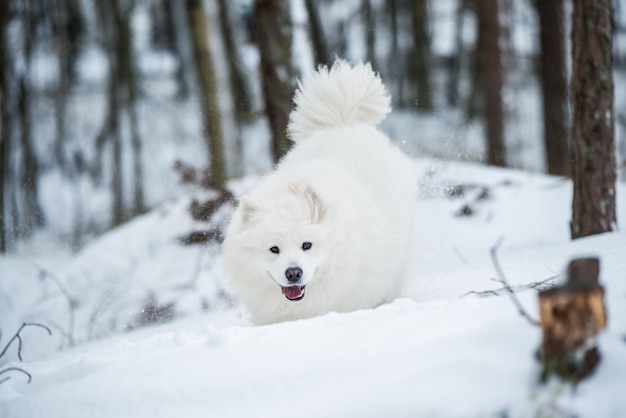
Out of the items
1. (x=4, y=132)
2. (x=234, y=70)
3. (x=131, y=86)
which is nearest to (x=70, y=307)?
(x=4, y=132)

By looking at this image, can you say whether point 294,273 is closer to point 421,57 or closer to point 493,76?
point 493,76

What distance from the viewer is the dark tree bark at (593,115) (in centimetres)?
Result: 484

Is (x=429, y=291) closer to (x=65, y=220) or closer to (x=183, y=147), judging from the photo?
(x=65, y=220)

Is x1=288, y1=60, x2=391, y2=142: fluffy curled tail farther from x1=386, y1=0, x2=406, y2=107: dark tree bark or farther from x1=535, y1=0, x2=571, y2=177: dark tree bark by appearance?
x1=386, y1=0, x2=406, y2=107: dark tree bark

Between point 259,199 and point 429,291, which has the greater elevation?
point 259,199

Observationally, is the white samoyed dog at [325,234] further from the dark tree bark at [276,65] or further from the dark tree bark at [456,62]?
the dark tree bark at [456,62]

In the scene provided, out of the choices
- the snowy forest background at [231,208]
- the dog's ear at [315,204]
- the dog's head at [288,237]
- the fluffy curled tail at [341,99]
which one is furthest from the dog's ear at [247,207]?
the fluffy curled tail at [341,99]

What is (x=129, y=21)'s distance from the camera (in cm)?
1563

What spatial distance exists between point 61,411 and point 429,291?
8.08ft

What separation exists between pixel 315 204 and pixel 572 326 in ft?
6.57

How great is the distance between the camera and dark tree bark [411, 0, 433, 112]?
17.5 metres

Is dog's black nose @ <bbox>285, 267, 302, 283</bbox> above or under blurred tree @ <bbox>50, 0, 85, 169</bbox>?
under

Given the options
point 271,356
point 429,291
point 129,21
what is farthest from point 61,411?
point 129,21

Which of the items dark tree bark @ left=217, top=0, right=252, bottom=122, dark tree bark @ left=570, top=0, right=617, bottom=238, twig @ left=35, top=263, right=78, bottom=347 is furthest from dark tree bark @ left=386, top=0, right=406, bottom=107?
dark tree bark @ left=570, top=0, right=617, bottom=238
